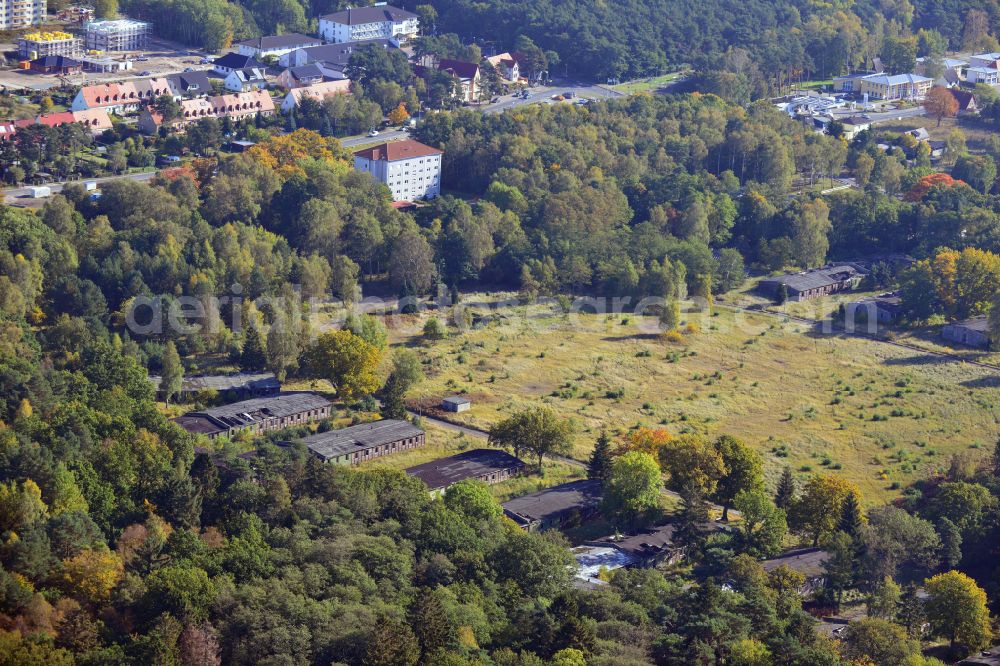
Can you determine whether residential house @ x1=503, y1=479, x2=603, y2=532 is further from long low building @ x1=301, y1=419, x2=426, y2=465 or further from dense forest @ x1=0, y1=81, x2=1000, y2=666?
long low building @ x1=301, y1=419, x2=426, y2=465

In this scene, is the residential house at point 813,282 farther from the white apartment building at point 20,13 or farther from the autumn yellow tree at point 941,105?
the white apartment building at point 20,13

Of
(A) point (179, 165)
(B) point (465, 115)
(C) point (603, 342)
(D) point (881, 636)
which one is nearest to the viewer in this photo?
(D) point (881, 636)

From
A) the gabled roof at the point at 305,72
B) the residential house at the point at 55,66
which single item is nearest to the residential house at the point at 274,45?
the gabled roof at the point at 305,72

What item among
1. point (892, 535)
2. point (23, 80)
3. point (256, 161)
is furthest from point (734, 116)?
point (892, 535)

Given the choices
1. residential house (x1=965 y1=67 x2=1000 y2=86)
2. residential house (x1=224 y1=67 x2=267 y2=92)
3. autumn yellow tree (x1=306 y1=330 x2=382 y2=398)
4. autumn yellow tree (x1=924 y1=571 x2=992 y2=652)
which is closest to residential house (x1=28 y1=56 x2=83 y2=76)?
residential house (x1=224 y1=67 x2=267 y2=92)

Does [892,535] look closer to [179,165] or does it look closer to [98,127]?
[179,165]

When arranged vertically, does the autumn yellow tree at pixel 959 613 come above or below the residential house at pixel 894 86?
below
